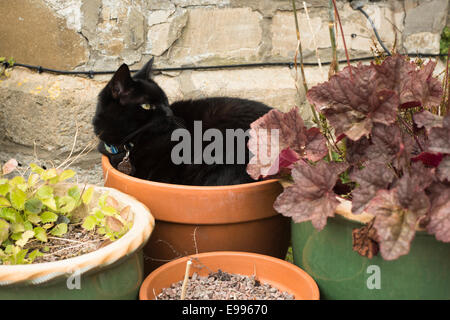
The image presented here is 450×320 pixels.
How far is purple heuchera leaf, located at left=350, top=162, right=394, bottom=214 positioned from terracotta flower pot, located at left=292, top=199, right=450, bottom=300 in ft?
0.23

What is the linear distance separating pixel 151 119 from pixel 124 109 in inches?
3.8

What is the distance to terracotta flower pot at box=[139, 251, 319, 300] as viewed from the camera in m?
1.02

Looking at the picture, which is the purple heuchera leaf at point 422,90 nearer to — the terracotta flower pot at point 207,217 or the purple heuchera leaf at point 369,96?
the purple heuchera leaf at point 369,96

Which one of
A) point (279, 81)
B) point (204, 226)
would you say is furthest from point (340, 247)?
point (279, 81)

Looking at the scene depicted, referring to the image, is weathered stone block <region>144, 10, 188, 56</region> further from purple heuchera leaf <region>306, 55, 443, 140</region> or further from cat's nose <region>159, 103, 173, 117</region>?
purple heuchera leaf <region>306, 55, 443, 140</region>

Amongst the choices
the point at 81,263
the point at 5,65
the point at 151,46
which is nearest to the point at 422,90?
the point at 81,263

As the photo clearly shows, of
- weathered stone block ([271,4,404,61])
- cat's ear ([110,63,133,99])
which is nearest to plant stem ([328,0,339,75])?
cat's ear ([110,63,133,99])

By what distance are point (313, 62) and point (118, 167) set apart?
957 mm

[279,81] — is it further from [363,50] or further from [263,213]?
[263,213]

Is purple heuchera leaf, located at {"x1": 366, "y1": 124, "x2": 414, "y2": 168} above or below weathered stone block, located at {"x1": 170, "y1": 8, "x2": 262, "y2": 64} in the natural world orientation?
below

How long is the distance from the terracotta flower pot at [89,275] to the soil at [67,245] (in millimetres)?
100

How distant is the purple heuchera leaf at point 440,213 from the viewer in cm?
76

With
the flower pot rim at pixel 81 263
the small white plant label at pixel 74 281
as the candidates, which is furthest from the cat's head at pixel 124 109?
the small white plant label at pixel 74 281
